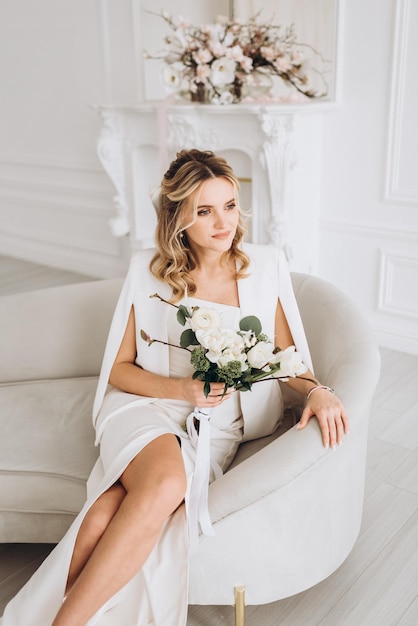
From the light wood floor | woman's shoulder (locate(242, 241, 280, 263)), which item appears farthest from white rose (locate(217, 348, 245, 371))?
the light wood floor

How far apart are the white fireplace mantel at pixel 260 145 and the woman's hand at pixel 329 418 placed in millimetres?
2323

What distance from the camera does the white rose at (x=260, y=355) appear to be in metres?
1.52

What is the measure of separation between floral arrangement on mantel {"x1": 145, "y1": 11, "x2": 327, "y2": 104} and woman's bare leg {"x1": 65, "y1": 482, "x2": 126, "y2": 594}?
9.32ft

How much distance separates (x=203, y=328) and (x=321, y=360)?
701mm

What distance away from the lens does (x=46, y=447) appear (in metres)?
2.02

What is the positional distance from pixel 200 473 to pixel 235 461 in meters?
0.26

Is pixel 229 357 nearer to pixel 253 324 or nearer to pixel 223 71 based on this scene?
pixel 253 324

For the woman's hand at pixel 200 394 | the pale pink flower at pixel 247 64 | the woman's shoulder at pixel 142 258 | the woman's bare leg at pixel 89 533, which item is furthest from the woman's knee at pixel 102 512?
the pale pink flower at pixel 247 64

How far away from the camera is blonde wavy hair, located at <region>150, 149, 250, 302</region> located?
182 cm

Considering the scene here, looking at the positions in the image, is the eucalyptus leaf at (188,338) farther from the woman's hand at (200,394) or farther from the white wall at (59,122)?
the white wall at (59,122)

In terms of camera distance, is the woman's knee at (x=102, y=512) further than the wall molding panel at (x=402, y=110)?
No

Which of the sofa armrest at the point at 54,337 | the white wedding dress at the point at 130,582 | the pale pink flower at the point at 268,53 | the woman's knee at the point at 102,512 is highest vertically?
the pale pink flower at the point at 268,53

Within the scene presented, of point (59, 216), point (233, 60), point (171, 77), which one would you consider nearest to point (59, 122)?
point (59, 216)

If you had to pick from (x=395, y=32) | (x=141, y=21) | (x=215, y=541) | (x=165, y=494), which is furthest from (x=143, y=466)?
(x=141, y=21)
